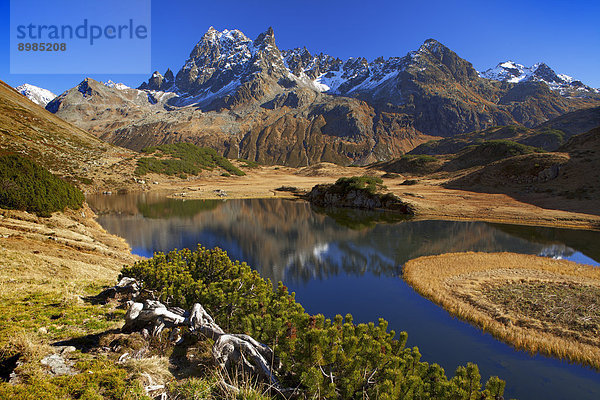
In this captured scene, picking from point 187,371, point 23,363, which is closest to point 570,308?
point 187,371

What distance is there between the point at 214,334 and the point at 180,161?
409 feet

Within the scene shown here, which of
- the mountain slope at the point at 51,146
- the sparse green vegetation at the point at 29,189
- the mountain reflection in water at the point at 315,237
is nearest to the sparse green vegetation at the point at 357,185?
the mountain reflection in water at the point at 315,237

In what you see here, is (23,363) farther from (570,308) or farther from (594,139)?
(594,139)

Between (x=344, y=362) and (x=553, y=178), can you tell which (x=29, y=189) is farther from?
(x=553, y=178)

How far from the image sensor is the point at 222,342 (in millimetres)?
8328

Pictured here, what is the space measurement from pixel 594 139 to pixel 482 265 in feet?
247

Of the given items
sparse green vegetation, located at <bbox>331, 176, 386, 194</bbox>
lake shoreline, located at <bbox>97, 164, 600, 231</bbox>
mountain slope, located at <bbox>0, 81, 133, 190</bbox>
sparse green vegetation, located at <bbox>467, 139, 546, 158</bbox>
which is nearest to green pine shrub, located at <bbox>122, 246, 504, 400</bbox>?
lake shoreline, located at <bbox>97, 164, 600, 231</bbox>

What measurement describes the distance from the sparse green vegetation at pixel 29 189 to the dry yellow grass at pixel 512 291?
35.0 meters

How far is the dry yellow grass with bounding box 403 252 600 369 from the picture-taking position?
14367 mm

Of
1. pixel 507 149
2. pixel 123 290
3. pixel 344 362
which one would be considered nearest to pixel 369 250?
pixel 123 290

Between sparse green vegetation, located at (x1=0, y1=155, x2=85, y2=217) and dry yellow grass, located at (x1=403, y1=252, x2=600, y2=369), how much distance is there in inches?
1379

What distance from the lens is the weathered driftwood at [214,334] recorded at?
25.8 ft

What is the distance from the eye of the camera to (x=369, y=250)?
3347 centimetres

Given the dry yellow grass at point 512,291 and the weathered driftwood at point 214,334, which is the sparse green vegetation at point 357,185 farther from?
the weathered driftwood at point 214,334
